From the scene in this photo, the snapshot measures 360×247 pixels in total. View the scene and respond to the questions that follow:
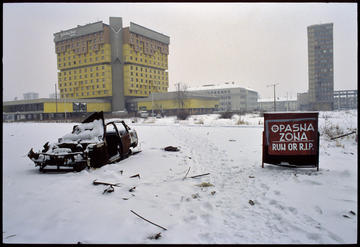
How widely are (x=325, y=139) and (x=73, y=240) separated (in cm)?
1121

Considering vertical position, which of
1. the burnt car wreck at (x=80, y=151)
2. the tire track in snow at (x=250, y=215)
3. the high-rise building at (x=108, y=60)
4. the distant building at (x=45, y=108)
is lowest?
the tire track in snow at (x=250, y=215)

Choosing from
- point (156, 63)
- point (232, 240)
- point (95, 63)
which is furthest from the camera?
point (156, 63)

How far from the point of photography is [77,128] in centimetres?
682

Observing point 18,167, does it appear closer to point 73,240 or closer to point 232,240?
point 73,240

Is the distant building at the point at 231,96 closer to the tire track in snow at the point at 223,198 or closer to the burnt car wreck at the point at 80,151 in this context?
the tire track in snow at the point at 223,198

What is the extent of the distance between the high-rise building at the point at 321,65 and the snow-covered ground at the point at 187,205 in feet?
333

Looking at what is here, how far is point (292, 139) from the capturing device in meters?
5.81

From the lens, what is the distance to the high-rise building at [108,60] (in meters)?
67.6

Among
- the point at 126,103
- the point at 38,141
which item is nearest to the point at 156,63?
the point at 126,103

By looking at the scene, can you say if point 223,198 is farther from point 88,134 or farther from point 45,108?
point 45,108

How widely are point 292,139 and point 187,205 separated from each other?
3613 mm

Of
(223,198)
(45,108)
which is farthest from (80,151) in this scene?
(45,108)

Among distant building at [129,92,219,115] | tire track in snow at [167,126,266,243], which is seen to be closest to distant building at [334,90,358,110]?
distant building at [129,92,219,115]

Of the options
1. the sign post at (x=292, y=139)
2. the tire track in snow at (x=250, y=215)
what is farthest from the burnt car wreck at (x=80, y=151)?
the sign post at (x=292, y=139)
